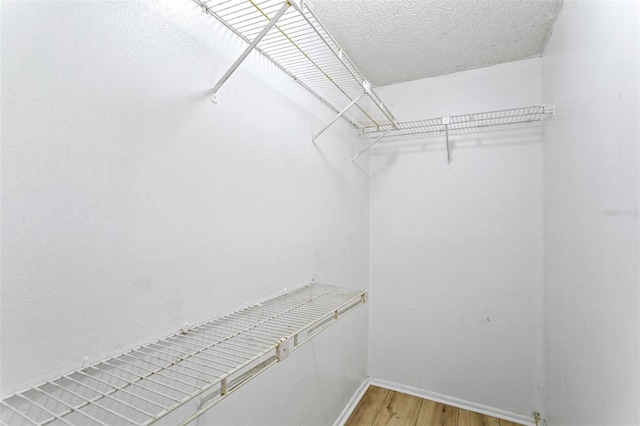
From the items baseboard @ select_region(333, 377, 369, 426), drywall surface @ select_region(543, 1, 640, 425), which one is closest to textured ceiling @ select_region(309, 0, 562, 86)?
drywall surface @ select_region(543, 1, 640, 425)

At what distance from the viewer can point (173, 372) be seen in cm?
81

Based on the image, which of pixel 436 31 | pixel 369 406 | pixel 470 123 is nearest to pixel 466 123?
pixel 470 123

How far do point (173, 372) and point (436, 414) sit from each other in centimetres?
173

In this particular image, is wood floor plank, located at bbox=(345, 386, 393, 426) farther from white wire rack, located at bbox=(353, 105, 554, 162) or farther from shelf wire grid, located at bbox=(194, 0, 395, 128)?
shelf wire grid, located at bbox=(194, 0, 395, 128)

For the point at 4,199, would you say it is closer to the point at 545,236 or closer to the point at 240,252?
the point at 240,252

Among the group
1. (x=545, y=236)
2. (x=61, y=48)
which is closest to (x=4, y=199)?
(x=61, y=48)

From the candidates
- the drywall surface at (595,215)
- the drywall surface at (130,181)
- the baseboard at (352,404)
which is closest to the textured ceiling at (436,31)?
the drywall surface at (595,215)

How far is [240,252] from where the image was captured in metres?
1.07

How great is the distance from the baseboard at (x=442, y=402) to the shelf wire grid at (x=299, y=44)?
184 cm

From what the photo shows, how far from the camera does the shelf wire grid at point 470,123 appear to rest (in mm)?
1722

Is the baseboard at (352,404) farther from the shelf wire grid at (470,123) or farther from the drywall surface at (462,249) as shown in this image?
the shelf wire grid at (470,123)

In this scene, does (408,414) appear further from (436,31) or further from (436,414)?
(436,31)

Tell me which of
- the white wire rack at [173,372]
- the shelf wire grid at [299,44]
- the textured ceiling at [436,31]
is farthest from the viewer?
the textured ceiling at [436,31]

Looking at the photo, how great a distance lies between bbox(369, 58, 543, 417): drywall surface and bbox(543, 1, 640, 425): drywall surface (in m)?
0.30
